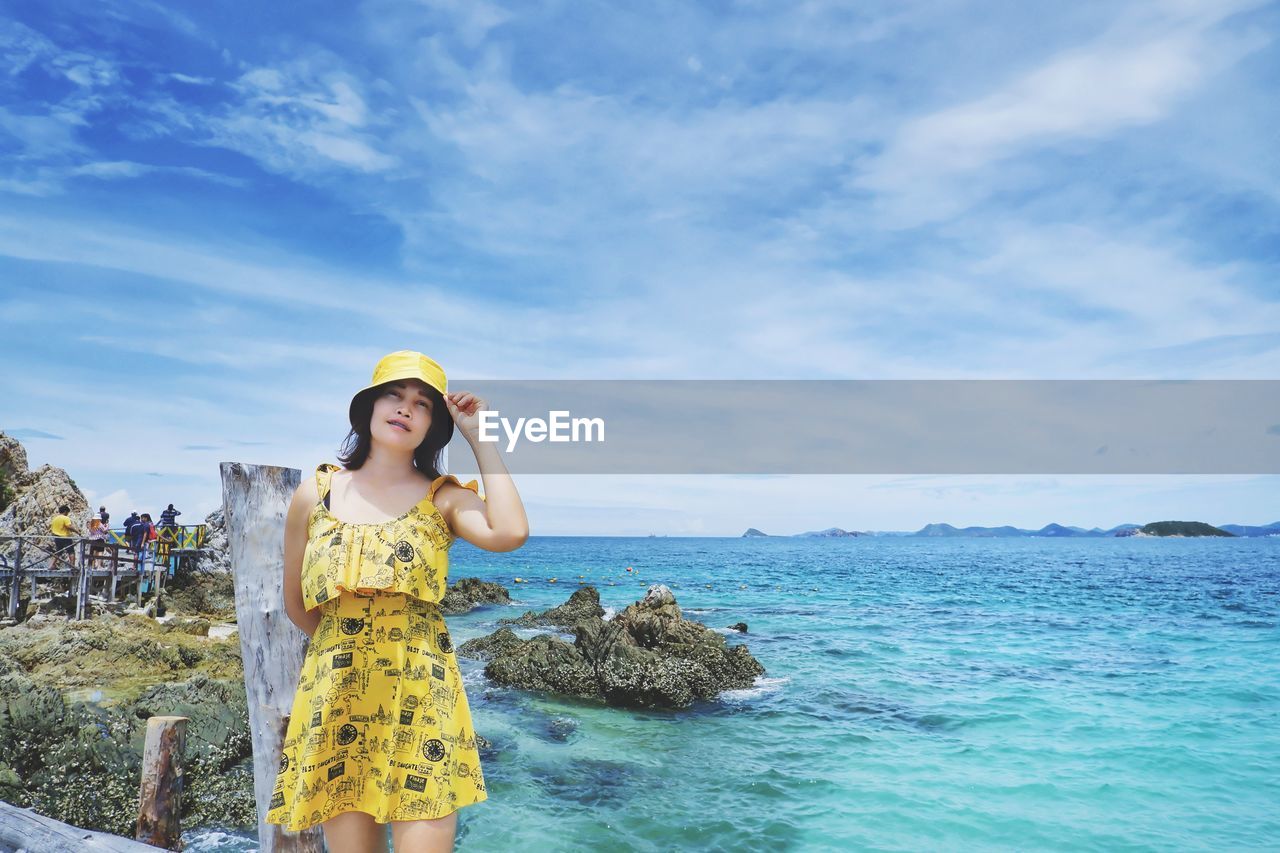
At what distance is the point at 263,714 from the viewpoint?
12.5ft

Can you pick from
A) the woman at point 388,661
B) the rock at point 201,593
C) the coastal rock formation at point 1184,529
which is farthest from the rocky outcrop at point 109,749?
the coastal rock formation at point 1184,529

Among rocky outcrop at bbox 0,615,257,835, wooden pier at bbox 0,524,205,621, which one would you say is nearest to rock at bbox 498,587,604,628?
wooden pier at bbox 0,524,205,621

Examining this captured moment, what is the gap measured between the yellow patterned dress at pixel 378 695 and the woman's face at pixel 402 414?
0.36 meters

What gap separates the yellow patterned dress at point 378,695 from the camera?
2.99 meters

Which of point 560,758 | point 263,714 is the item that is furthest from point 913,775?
point 263,714

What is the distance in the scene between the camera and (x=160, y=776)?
540 cm

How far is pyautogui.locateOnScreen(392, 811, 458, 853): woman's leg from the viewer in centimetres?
294

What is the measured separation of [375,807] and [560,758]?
33.0 feet

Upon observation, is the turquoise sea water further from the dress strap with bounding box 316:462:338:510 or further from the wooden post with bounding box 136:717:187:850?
the dress strap with bounding box 316:462:338:510

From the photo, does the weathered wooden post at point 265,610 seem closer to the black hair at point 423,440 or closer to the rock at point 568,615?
the black hair at point 423,440

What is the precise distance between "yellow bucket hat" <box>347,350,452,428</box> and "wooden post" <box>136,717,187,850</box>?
11.9 feet

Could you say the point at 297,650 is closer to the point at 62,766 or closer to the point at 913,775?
the point at 62,766

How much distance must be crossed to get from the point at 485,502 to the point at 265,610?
139 centimetres

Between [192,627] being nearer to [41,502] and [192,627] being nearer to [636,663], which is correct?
[636,663]
